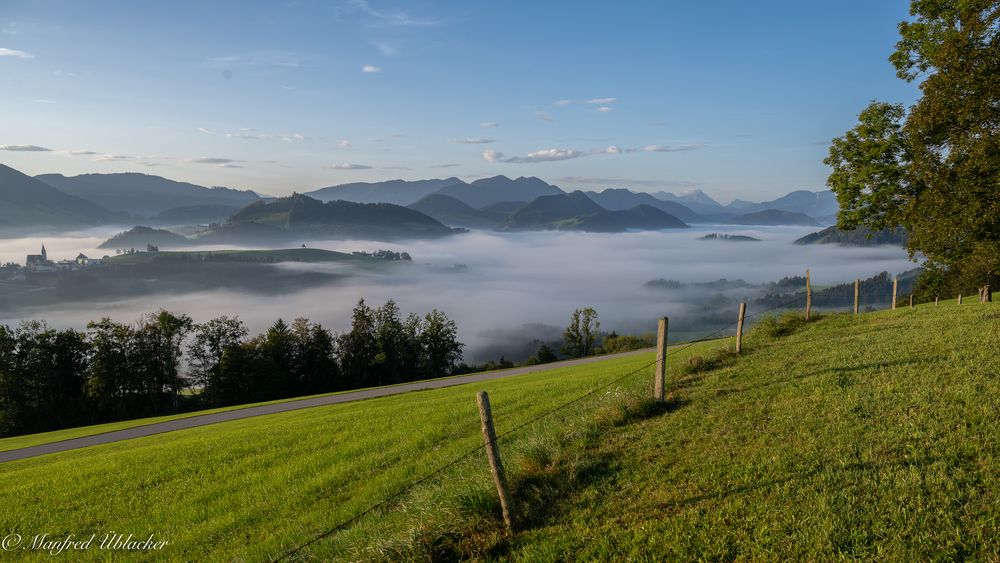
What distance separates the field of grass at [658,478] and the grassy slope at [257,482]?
0.25 ft

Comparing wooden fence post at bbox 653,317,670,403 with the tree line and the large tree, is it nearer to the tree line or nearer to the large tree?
the large tree

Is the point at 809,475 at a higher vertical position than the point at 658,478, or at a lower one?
higher

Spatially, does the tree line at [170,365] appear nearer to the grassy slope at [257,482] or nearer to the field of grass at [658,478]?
the grassy slope at [257,482]

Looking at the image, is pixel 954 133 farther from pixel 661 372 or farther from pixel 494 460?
pixel 494 460

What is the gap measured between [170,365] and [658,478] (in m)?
86.2

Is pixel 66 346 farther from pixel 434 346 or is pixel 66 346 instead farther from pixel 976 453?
pixel 976 453

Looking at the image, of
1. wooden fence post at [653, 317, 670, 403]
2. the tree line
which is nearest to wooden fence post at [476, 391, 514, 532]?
wooden fence post at [653, 317, 670, 403]

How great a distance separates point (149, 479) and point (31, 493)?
11.9 feet

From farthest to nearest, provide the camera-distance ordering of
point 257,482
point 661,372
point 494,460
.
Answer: point 257,482 < point 661,372 < point 494,460

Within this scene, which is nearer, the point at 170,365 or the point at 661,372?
the point at 661,372

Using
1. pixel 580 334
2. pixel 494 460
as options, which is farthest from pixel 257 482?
pixel 580 334

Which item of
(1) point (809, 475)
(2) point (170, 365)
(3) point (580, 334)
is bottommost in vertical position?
(3) point (580, 334)

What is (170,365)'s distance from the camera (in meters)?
76.0

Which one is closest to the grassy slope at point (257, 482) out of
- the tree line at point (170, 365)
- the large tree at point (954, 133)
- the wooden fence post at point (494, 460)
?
the wooden fence post at point (494, 460)
